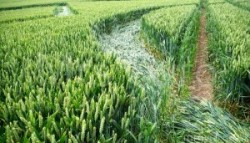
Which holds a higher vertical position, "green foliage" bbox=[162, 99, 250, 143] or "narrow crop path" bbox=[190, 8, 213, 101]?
"green foliage" bbox=[162, 99, 250, 143]

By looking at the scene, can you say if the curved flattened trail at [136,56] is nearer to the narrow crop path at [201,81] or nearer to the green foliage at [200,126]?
the green foliage at [200,126]

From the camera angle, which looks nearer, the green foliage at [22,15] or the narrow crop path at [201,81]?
the narrow crop path at [201,81]

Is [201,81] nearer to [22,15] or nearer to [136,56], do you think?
[136,56]

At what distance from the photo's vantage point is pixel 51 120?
3.04 metres

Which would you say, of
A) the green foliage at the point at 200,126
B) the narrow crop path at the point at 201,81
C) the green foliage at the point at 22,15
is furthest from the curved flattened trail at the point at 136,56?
the green foliage at the point at 22,15

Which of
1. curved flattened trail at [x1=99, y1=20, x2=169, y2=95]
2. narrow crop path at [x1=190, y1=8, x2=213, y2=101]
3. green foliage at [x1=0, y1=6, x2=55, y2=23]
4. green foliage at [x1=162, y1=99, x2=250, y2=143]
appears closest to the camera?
green foliage at [x1=162, y1=99, x2=250, y2=143]

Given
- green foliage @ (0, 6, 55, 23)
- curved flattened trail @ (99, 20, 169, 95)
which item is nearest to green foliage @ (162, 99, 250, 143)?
curved flattened trail @ (99, 20, 169, 95)

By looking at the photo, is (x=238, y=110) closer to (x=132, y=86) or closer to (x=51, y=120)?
(x=132, y=86)

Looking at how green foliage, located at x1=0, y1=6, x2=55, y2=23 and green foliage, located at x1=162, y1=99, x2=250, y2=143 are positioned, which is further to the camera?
green foliage, located at x1=0, y1=6, x2=55, y2=23

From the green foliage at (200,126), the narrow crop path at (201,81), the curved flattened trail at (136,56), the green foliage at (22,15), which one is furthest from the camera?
the green foliage at (22,15)

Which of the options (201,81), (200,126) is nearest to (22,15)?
(201,81)

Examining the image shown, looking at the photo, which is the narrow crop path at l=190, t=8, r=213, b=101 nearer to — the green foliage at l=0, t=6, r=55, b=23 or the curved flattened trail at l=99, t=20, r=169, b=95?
the curved flattened trail at l=99, t=20, r=169, b=95

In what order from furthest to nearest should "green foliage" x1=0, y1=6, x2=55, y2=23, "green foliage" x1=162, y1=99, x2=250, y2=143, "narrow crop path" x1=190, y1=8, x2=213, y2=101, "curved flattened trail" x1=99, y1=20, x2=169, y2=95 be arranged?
"green foliage" x1=0, y1=6, x2=55, y2=23 → "narrow crop path" x1=190, y1=8, x2=213, y2=101 → "curved flattened trail" x1=99, y1=20, x2=169, y2=95 → "green foliage" x1=162, y1=99, x2=250, y2=143

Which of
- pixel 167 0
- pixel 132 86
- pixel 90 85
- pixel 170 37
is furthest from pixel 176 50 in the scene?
pixel 167 0
